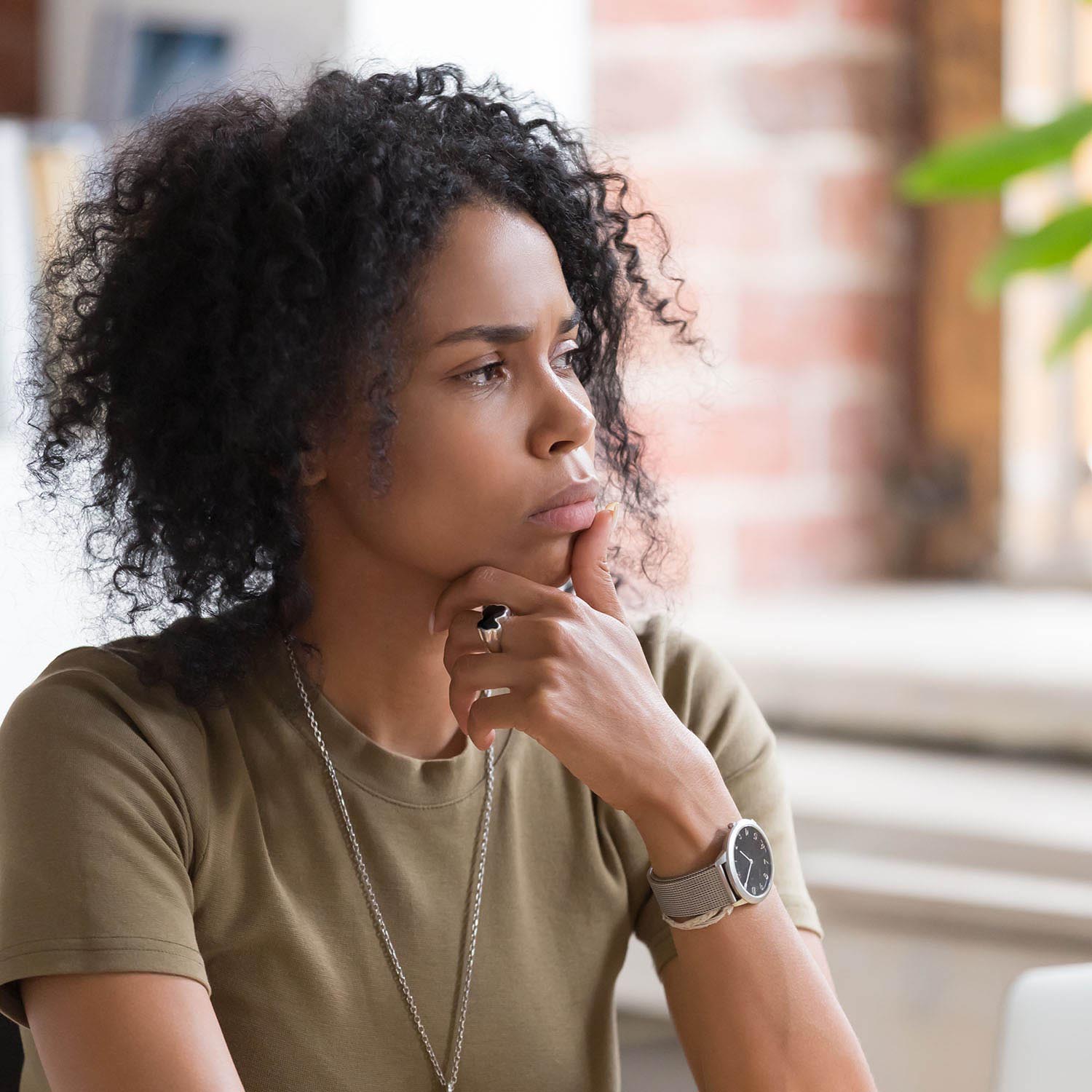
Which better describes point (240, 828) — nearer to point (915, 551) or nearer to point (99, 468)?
point (99, 468)

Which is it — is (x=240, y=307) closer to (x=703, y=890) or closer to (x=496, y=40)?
(x=703, y=890)

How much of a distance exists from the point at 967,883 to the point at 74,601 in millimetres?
1009

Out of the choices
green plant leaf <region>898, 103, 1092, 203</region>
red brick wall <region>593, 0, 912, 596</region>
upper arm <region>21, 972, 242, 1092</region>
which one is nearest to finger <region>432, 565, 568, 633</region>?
upper arm <region>21, 972, 242, 1092</region>

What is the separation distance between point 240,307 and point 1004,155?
0.54 metres

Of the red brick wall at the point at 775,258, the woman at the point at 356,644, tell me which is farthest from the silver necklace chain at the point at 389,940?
the red brick wall at the point at 775,258

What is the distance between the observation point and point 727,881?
3.70ft

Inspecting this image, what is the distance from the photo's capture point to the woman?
3.60ft

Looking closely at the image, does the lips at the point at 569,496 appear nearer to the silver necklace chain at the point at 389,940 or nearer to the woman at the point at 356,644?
the woman at the point at 356,644

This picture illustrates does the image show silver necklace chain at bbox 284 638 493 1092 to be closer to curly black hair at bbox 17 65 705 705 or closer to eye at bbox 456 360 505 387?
curly black hair at bbox 17 65 705 705

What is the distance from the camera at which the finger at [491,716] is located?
1119mm

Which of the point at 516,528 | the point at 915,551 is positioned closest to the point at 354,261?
the point at 516,528

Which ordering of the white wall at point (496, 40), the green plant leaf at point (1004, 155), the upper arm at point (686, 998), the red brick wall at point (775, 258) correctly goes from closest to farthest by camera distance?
the green plant leaf at point (1004, 155) → the upper arm at point (686, 998) → the white wall at point (496, 40) → the red brick wall at point (775, 258)

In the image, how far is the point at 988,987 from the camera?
1.63 m

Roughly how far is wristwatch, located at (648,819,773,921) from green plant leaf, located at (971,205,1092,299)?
46 cm
